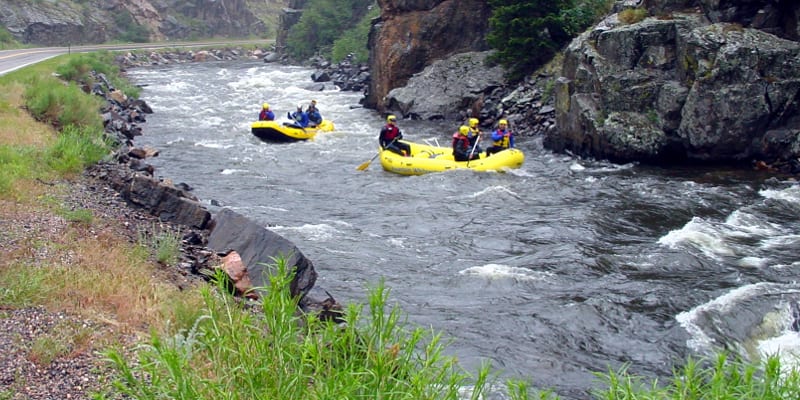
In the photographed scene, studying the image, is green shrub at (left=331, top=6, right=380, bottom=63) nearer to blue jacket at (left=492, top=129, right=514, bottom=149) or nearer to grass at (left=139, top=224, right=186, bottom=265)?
blue jacket at (left=492, top=129, right=514, bottom=149)

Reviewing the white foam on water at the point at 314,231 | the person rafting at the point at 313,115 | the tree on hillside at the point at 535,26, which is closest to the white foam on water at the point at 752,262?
the white foam on water at the point at 314,231

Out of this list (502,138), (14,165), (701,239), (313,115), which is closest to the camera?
(14,165)

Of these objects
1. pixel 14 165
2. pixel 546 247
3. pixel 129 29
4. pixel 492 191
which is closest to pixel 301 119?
pixel 492 191

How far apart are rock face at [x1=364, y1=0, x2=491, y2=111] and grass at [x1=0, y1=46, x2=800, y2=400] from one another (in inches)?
710

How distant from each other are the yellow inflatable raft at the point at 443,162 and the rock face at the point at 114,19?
138ft

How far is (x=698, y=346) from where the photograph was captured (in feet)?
25.3

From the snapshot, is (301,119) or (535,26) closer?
(301,119)

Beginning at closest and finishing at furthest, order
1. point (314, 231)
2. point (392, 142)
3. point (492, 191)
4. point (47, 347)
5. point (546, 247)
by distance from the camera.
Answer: point (47, 347) → point (546, 247) → point (314, 231) → point (492, 191) → point (392, 142)

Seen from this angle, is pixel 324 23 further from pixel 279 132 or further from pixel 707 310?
pixel 707 310

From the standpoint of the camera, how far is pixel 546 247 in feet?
36.9

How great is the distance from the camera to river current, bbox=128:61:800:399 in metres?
7.88

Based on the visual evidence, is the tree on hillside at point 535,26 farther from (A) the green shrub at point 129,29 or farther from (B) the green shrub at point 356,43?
(A) the green shrub at point 129,29

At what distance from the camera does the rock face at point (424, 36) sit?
2788cm

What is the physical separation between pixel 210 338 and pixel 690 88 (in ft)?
46.2
